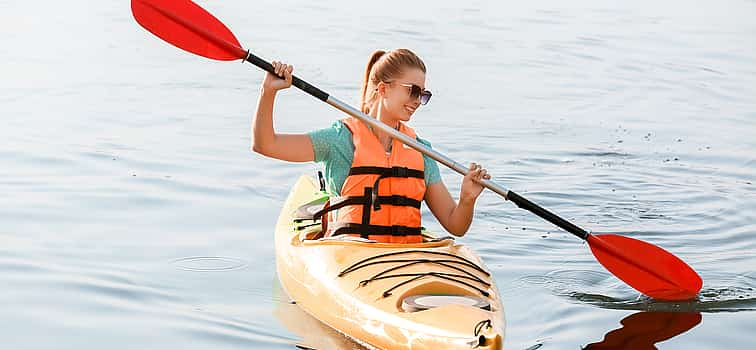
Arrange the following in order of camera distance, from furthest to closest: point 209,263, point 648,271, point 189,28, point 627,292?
point 209,263, point 627,292, point 648,271, point 189,28

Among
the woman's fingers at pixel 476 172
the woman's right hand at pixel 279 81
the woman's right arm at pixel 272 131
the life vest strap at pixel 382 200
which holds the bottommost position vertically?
the life vest strap at pixel 382 200

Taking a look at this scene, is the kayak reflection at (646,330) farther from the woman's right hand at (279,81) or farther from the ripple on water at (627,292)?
the woman's right hand at (279,81)

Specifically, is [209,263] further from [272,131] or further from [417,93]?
[417,93]

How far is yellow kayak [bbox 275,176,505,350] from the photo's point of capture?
12.4ft

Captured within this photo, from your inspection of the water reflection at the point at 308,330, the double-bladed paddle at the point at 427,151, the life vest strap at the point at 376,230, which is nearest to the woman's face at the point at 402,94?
the double-bladed paddle at the point at 427,151

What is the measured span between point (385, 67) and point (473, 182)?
548 mm

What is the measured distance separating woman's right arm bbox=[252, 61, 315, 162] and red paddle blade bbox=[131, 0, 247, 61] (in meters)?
0.40

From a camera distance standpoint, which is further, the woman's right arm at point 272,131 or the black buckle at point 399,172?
the black buckle at point 399,172

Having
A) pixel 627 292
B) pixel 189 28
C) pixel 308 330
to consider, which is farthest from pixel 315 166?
pixel 308 330

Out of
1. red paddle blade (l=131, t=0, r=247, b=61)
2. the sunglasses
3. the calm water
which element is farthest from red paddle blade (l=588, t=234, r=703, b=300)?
red paddle blade (l=131, t=0, r=247, b=61)

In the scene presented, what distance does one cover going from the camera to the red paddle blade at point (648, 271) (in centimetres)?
510

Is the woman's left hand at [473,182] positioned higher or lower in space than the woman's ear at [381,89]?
lower

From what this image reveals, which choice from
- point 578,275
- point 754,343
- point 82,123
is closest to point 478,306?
point 754,343

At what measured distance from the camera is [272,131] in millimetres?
4309
